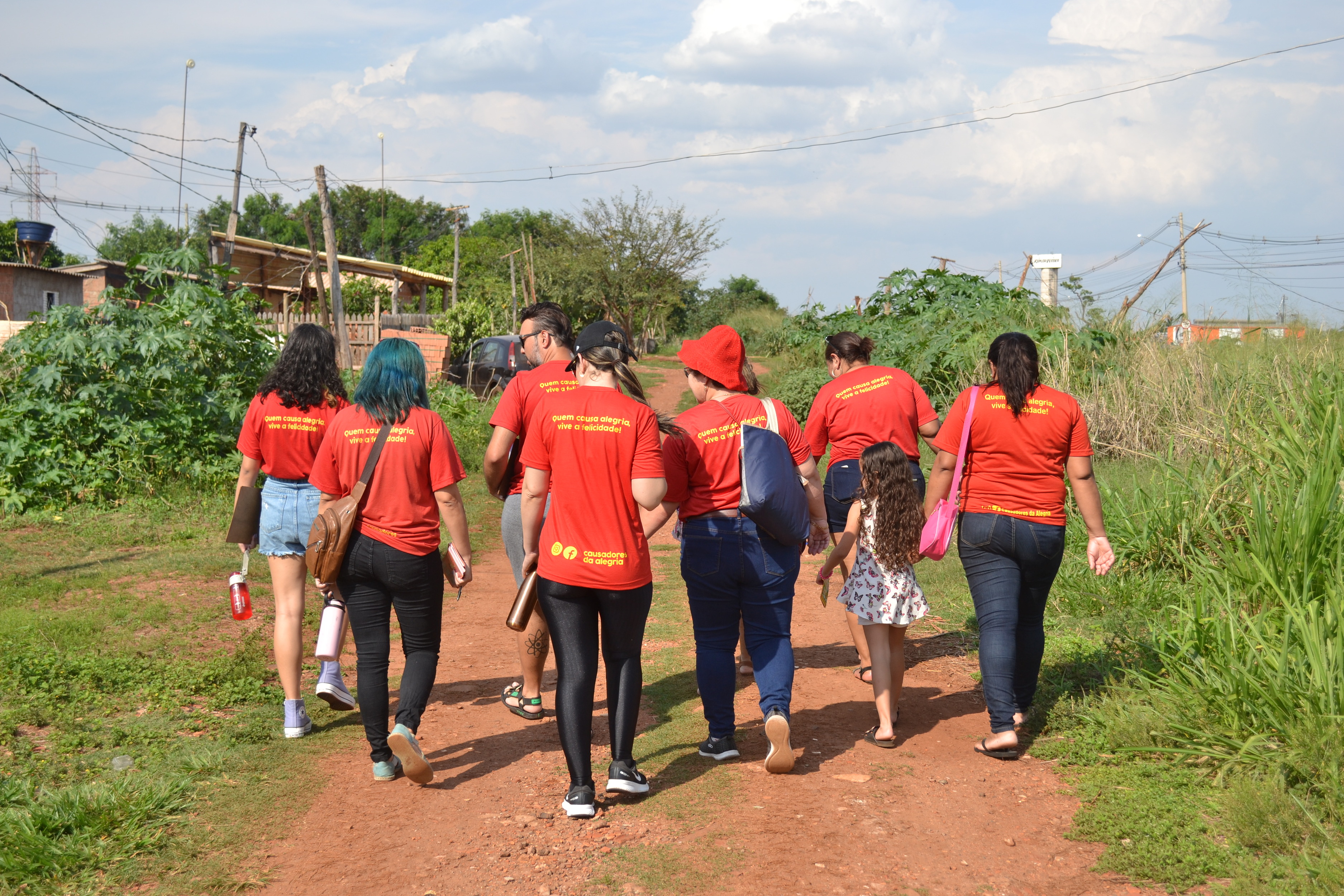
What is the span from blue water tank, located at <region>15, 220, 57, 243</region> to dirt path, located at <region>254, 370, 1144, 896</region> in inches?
1778

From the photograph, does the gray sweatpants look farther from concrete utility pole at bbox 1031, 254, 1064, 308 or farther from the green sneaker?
concrete utility pole at bbox 1031, 254, 1064, 308

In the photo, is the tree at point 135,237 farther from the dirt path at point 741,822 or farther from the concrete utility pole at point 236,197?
the dirt path at point 741,822

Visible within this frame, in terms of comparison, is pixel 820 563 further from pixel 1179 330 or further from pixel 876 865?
pixel 876 865

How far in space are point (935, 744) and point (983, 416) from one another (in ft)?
5.19

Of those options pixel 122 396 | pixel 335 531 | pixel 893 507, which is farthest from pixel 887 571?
pixel 122 396

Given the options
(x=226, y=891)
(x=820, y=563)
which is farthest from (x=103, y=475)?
(x=226, y=891)

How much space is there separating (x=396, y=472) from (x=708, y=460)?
4.19 feet

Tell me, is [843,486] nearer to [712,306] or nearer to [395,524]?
[395,524]

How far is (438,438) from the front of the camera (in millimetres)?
4152

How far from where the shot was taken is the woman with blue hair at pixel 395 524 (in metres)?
4.09

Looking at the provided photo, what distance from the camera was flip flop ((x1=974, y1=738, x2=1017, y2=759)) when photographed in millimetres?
4523

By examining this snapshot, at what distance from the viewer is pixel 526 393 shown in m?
4.75

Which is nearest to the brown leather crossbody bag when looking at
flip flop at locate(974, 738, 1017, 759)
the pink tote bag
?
the pink tote bag

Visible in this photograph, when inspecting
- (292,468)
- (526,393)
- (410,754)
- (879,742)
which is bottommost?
(879,742)
